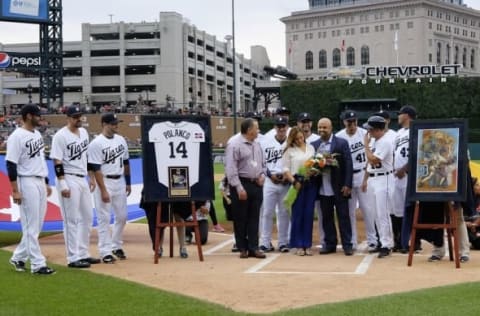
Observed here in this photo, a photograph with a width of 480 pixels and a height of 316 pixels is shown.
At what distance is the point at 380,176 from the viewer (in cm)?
1041

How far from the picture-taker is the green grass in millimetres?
6438

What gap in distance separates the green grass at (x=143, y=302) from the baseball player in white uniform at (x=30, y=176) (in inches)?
22.6

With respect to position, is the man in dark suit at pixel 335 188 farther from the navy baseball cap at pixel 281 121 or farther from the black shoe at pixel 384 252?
the navy baseball cap at pixel 281 121

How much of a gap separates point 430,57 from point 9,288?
128 m

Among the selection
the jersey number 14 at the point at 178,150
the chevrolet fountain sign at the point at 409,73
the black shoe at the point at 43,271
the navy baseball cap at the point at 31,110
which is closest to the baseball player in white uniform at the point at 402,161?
the jersey number 14 at the point at 178,150

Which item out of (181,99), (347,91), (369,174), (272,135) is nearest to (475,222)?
(369,174)

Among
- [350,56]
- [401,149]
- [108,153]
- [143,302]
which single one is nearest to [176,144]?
[108,153]

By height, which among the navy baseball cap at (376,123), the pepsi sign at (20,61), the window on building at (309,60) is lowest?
the navy baseball cap at (376,123)

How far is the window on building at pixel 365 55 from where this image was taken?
135m

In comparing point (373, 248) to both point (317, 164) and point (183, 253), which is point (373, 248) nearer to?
point (317, 164)

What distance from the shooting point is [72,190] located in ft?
29.9

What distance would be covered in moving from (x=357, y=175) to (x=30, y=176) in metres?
4.89

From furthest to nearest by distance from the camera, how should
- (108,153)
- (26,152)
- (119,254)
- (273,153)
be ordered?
(273,153) < (119,254) < (108,153) < (26,152)

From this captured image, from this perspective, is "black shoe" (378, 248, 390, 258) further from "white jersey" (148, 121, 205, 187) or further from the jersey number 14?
the jersey number 14
